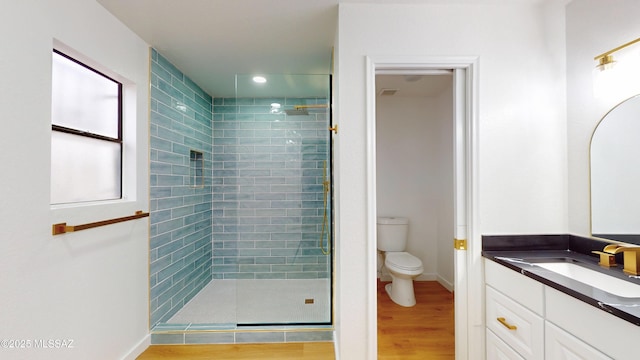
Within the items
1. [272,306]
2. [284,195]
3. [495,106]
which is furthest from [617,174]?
[272,306]

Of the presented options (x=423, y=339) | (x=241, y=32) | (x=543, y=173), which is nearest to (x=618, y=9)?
(x=543, y=173)

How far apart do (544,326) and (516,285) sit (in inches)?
8.5

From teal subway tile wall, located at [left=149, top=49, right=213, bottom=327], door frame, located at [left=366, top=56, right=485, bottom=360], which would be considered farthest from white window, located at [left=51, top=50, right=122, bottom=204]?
door frame, located at [left=366, top=56, right=485, bottom=360]

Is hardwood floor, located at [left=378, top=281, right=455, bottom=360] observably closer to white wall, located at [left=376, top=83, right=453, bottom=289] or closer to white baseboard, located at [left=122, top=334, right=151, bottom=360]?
white wall, located at [left=376, top=83, right=453, bottom=289]

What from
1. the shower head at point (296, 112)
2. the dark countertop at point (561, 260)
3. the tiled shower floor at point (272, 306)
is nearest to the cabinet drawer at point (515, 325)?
the dark countertop at point (561, 260)

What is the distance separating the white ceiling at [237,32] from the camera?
1.78 meters

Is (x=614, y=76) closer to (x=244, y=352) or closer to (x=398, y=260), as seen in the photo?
(x=398, y=260)

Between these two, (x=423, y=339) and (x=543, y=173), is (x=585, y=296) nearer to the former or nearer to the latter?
(x=543, y=173)

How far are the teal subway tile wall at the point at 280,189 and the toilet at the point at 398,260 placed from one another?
766 millimetres

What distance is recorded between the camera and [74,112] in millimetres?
1676

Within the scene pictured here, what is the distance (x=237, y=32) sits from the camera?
209 centimetres

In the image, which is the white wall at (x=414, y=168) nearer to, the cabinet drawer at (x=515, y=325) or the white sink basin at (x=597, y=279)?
the cabinet drawer at (x=515, y=325)

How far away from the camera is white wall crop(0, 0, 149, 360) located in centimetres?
123

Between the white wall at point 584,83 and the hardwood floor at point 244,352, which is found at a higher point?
the white wall at point 584,83
